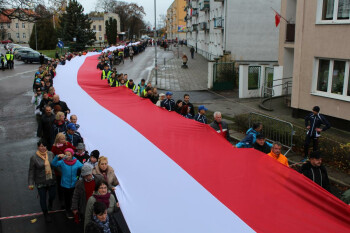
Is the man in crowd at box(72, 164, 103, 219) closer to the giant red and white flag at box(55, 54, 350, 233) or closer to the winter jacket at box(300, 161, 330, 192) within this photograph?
the giant red and white flag at box(55, 54, 350, 233)

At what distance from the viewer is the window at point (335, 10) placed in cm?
1295

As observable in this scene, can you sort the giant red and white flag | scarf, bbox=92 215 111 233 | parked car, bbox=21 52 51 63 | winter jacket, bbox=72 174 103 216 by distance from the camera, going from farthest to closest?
parked car, bbox=21 52 51 63, winter jacket, bbox=72 174 103 216, scarf, bbox=92 215 111 233, the giant red and white flag

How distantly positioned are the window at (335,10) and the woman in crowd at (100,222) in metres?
11.7

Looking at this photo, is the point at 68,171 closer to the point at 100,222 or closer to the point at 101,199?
the point at 101,199

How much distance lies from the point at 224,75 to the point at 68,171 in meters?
18.4

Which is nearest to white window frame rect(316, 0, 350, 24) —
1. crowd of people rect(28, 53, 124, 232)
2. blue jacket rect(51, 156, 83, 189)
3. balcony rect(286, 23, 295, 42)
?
balcony rect(286, 23, 295, 42)

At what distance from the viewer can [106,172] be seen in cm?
591

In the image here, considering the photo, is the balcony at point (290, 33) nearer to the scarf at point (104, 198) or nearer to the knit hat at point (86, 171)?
the knit hat at point (86, 171)

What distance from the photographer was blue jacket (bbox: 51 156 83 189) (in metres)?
6.58

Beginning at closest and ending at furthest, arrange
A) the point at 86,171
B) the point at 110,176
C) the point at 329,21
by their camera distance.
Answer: the point at 110,176, the point at 86,171, the point at 329,21

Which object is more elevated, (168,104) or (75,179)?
(168,104)

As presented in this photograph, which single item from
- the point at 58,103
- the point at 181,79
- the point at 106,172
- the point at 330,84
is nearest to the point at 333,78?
the point at 330,84

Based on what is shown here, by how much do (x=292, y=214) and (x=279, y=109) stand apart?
13213 mm

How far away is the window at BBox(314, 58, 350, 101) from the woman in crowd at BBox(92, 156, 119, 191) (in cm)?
1034
